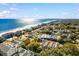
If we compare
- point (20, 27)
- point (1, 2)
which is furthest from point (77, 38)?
point (1, 2)

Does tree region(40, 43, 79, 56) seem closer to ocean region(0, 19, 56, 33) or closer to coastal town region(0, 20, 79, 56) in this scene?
coastal town region(0, 20, 79, 56)

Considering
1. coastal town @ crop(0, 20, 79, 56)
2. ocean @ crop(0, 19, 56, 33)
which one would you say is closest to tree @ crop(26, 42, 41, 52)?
coastal town @ crop(0, 20, 79, 56)

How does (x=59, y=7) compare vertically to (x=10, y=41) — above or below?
above

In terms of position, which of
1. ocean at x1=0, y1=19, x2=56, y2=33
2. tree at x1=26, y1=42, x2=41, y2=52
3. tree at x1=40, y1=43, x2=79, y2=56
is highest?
ocean at x1=0, y1=19, x2=56, y2=33

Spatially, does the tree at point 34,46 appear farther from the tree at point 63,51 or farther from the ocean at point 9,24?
the ocean at point 9,24

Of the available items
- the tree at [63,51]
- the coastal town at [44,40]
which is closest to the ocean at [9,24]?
the coastal town at [44,40]

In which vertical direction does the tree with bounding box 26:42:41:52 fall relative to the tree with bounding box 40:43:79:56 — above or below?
above

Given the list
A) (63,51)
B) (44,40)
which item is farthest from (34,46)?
(63,51)

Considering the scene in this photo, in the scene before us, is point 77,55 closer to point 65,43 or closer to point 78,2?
point 65,43
